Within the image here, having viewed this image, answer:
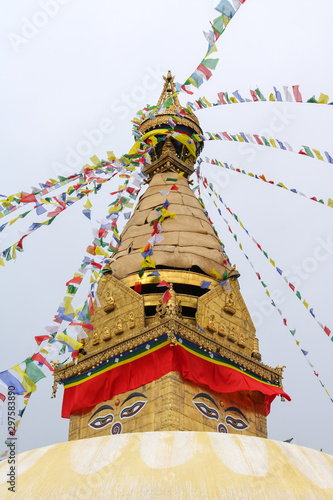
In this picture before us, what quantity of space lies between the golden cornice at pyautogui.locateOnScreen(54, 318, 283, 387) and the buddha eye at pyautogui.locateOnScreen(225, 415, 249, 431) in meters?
0.98

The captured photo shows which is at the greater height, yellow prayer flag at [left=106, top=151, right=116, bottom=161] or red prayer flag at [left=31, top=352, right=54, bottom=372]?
yellow prayer flag at [left=106, top=151, right=116, bottom=161]

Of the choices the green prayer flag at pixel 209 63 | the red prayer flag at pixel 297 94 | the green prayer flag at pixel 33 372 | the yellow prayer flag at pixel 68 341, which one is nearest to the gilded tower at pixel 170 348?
the green prayer flag at pixel 209 63

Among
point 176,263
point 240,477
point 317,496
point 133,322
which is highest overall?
point 176,263

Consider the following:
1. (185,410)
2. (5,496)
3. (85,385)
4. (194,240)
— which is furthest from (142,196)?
(5,496)

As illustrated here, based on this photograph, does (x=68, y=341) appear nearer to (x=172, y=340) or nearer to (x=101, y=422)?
(x=172, y=340)

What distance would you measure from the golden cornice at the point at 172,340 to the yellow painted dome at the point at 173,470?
3.70m

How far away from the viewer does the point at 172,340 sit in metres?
9.83

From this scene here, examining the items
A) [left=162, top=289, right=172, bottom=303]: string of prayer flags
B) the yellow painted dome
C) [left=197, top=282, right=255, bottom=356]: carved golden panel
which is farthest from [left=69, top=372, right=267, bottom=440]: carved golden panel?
the yellow painted dome

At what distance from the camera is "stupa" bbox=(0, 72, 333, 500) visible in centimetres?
590

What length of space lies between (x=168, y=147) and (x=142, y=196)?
1.45 m

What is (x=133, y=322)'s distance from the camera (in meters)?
10.8

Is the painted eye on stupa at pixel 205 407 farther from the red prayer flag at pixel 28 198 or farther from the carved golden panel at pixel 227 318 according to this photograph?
the red prayer flag at pixel 28 198

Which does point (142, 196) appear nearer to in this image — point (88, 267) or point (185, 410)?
point (88, 267)

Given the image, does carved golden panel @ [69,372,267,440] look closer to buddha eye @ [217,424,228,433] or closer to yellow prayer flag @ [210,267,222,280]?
buddha eye @ [217,424,228,433]
